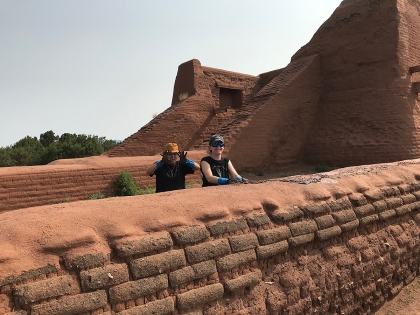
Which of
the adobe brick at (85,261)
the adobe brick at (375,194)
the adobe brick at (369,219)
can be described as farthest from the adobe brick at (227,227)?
the adobe brick at (375,194)

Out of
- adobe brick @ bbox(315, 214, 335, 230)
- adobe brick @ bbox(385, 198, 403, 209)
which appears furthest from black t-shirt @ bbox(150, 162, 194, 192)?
adobe brick @ bbox(385, 198, 403, 209)

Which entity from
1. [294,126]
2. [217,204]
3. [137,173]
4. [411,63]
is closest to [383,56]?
[411,63]

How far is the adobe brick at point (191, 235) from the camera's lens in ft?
7.42

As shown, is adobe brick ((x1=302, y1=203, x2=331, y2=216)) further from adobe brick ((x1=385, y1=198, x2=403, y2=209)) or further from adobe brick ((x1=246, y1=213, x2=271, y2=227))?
adobe brick ((x1=385, y1=198, x2=403, y2=209))

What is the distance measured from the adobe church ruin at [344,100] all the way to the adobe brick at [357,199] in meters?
6.27

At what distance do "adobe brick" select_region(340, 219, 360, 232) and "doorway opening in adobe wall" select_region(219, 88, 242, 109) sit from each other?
12.7m

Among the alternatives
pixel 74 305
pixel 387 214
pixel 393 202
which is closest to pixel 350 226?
pixel 387 214

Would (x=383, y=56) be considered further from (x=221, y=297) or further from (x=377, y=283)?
(x=221, y=297)

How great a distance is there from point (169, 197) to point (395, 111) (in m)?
9.41

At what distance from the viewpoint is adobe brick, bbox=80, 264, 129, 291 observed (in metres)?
1.85

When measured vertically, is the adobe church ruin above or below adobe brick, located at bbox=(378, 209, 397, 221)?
above

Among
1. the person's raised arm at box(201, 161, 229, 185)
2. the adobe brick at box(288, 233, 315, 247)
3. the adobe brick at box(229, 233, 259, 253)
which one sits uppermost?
the person's raised arm at box(201, 161, 229, 185)

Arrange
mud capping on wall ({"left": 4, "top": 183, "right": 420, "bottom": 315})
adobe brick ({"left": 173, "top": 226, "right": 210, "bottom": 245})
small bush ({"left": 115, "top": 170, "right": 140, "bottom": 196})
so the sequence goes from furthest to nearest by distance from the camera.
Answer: small bush ({"left": 115, "top": 170, "right": 140, "bottom": 196}) < adobe brick ({"left": 173, "top": 226, "right": 210, "bottom": 245}) < mud capping on wall ({"left": 4, "top": 183, "right": 420, "bottom": 315})

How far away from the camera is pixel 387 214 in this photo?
12.6ft
